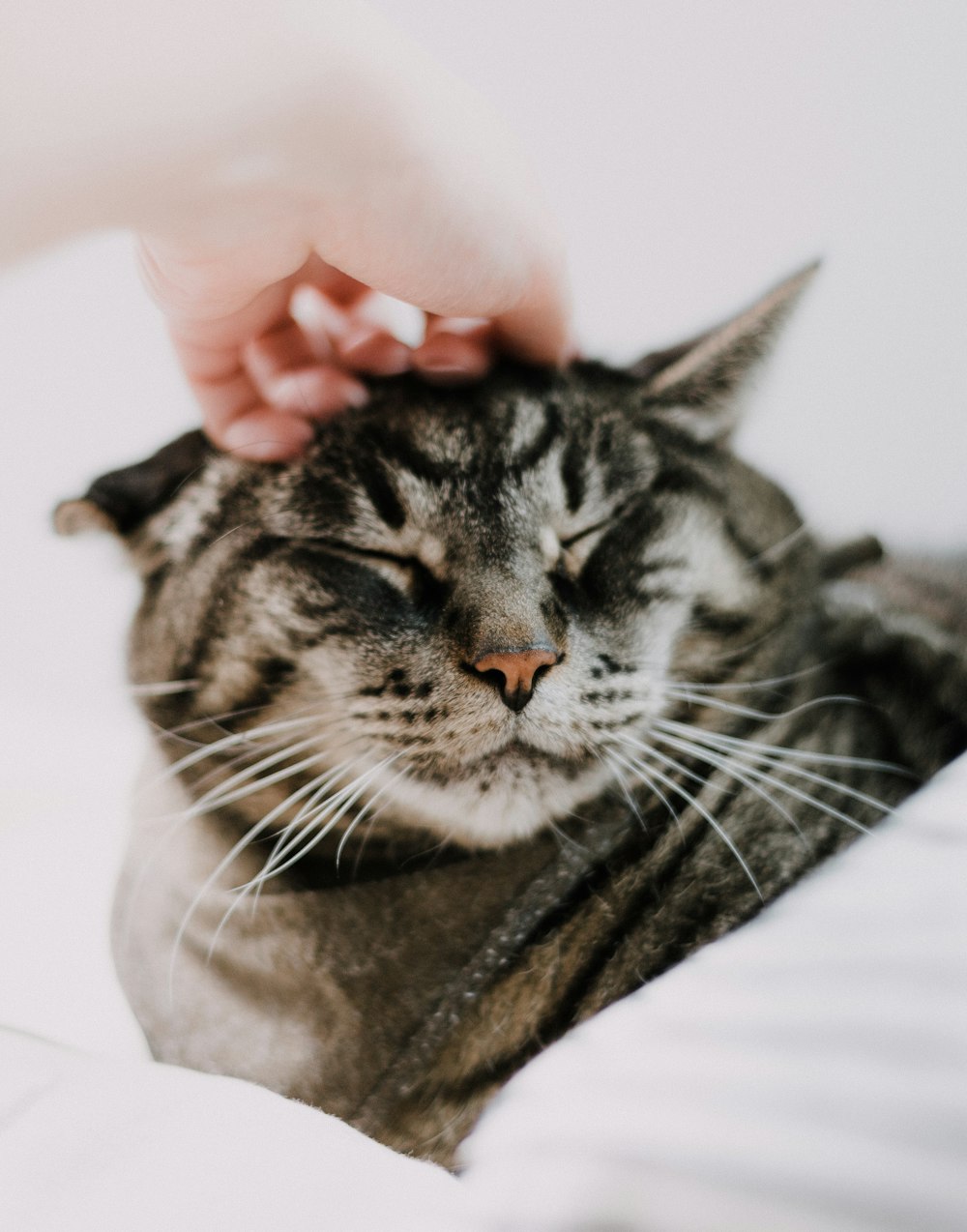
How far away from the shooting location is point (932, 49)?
562 mm

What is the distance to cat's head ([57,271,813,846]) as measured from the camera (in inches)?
19.6

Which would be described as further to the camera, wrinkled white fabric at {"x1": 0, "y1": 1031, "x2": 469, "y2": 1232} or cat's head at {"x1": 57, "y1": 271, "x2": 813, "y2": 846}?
cat's head at {"x1": 57, "y1": 271, "x2": 813, "y2": 846}

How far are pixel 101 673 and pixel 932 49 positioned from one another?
0.65 metres

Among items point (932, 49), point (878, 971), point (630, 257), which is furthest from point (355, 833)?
point (932, 49)

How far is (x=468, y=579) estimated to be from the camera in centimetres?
49

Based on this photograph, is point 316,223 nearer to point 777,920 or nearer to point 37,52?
point 37,52

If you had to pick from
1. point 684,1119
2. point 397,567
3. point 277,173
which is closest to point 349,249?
point 277,173

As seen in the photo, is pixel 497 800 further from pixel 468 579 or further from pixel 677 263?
pixel 677 263

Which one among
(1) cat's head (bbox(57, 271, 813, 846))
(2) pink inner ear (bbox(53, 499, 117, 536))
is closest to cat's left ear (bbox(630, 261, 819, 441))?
(1) cat's head (bbox(57, 271, 813, 846))

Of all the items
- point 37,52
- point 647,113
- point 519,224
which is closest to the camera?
point 37,52

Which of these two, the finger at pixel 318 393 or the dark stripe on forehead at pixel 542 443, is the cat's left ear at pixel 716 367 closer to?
the dark stripe on forehead at pixel 542 443

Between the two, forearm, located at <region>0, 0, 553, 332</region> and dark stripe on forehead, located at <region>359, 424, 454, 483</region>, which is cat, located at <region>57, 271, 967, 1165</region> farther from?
forearm, located at <region>0, 0, 553, 332</region>

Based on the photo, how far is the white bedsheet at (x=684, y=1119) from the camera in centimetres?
34

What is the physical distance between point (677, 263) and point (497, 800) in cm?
37
